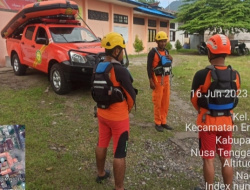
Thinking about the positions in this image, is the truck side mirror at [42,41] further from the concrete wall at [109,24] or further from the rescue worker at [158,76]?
the concrete wall at [109,24]

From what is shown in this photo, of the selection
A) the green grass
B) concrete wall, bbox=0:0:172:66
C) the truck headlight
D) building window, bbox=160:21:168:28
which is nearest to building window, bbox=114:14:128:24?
concrete wall, bbox=0:0:172:66

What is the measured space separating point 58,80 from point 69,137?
2584 millimetres

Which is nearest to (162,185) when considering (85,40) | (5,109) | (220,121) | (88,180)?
(88,180)

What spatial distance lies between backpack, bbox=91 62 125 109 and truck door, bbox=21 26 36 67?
555cm

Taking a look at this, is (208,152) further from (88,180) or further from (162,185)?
(88,180)

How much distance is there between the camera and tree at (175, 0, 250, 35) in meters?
20.7

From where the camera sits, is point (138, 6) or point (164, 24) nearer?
point (138, 6)

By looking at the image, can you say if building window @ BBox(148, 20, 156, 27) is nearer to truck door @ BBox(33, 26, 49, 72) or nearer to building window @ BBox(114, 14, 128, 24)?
building window @ BBox(114, 14, 128, 24)

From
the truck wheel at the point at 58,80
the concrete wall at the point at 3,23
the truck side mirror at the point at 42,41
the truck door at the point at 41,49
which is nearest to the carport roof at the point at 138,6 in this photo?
the concrete wall at the point at 3,23

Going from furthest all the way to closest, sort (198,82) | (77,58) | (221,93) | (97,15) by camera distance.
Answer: (97,15) → (77,58) → (198,82) → (221,93)

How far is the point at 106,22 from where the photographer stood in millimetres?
17422

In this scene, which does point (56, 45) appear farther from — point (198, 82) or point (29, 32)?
point (198, 82)

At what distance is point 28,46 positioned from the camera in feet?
25.7

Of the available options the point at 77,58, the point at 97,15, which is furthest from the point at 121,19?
the point at 77,58
